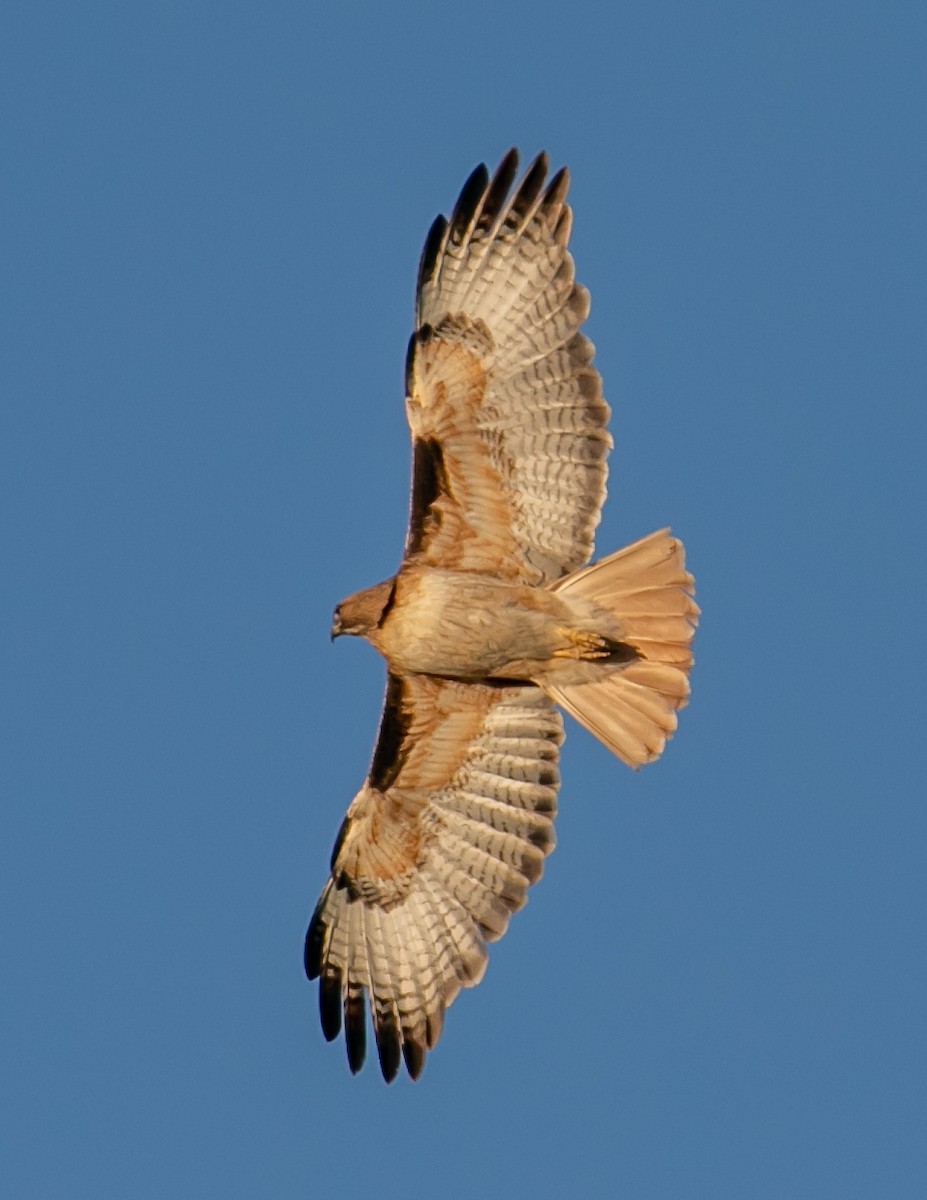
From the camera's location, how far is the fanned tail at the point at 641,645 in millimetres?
12438

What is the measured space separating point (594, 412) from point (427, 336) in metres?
0.99

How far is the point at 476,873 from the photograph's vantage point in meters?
13.4

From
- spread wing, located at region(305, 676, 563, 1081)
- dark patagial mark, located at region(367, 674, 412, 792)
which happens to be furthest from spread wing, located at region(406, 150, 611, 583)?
spread wing, located at region(305, 676, 563, 1081)

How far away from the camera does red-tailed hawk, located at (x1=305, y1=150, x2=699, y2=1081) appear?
12.4 metres

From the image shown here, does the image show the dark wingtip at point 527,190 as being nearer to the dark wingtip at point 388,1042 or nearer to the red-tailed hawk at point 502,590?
the red-tailed hawk at point 502,590

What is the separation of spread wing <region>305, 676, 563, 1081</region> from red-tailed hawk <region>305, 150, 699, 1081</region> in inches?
0.5

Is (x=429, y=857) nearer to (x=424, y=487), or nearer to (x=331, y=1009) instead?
(x=331, y=1009)

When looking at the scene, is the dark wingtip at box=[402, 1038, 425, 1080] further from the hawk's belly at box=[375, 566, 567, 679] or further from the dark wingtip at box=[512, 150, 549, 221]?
the dark wingtip at box=[512, 150, 549, 221]

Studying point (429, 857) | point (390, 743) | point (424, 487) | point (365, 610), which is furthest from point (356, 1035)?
point (424, 487)

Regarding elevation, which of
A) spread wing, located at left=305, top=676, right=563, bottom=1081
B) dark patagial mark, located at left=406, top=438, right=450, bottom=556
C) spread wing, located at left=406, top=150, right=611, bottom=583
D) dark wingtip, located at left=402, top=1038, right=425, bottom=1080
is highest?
spread wing, located at left=406, top=150, right=611, bottom=583

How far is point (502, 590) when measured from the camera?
41.4ft

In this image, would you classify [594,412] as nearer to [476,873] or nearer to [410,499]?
[410,499]

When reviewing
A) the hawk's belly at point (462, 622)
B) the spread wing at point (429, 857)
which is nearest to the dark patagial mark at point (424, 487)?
the hawk's belly at point (462, 622)

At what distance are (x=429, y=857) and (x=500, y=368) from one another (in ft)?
9.70
